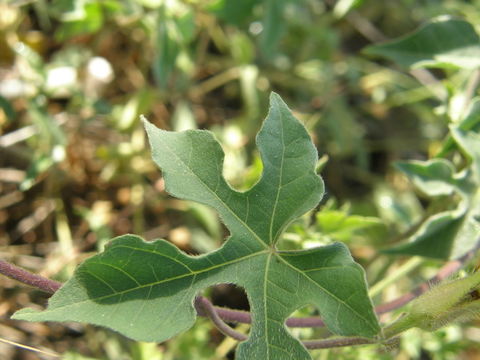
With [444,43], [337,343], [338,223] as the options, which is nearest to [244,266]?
[337,343]

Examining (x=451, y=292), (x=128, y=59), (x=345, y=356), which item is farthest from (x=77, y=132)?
(x=451, y=292)

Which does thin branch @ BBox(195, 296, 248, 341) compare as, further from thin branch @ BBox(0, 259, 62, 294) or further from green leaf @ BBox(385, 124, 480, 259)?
green leaf @ BBox(385, 124, 480, 259)

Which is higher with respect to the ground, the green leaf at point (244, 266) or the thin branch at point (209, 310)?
the green leaf at point (244, 266)

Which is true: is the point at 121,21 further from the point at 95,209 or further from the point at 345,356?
the point at 345,356

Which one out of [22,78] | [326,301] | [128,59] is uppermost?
[326,301]

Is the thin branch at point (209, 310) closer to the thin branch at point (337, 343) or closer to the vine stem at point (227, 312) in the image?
the vine stem at point (227, 312)

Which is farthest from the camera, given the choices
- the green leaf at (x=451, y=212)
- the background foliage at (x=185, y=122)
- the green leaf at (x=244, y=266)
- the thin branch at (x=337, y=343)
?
the background foliage at (x=185, y=122)

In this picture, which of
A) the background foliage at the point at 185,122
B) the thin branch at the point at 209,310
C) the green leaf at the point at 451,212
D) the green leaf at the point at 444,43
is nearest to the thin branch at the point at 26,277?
the thin branch at the point at 209,310
